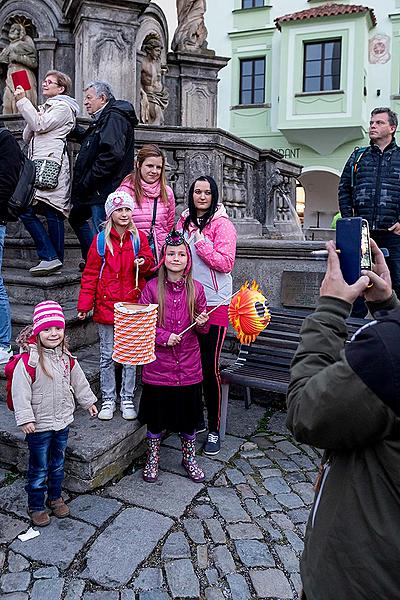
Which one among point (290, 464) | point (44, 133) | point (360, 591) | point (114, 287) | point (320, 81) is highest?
point (320, 81)

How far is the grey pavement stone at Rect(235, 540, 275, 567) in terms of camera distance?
2.80 metres

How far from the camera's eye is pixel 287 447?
13.9 feet

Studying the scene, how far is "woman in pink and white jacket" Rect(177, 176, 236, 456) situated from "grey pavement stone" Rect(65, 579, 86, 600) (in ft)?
5.08

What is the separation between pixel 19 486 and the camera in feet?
11.2

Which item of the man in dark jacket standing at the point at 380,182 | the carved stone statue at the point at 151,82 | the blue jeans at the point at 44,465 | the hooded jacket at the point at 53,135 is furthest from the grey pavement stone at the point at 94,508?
the carved stone statue at the point at 151,82

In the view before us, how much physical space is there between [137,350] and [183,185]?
346 cm

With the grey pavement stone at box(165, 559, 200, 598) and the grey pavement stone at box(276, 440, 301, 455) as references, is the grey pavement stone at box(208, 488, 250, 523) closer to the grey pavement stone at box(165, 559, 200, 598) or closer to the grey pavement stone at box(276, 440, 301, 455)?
the grey pavement stone at box(165, 559, 200, 598)

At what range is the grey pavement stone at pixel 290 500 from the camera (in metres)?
3.39

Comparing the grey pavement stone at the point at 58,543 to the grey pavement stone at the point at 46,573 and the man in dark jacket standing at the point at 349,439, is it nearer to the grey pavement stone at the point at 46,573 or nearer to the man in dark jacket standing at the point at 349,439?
the grey pavement stone at the point at 46,573

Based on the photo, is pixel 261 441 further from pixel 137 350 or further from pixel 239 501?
pixel 137 350

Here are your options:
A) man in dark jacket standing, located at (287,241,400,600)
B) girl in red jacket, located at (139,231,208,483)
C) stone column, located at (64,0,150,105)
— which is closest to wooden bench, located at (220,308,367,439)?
girl in red jacket, located at (139,231,208,483)

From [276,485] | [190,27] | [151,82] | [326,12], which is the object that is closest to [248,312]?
[276,485]

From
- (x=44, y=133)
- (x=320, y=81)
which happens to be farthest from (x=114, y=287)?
(x=320, y=81)

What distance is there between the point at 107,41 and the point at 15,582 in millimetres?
7517
